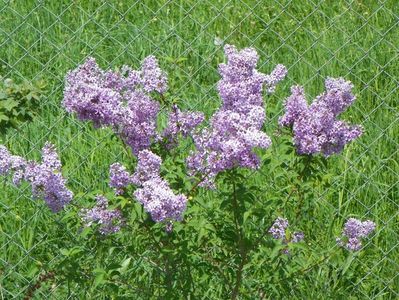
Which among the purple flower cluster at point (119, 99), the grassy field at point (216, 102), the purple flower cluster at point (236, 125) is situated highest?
the purple flower cluster at point (236, 125)

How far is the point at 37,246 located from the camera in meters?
4.38

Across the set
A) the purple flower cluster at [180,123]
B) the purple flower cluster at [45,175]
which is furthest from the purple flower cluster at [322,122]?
the purple flower cluster at [45,175]

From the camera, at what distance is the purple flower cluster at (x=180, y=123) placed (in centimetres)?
352

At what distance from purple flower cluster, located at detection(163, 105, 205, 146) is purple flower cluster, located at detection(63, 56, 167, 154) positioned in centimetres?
7

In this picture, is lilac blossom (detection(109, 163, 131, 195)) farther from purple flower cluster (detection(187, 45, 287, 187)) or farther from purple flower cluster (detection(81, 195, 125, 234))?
purple flower cluster (detection(187, 45, 287, 187))

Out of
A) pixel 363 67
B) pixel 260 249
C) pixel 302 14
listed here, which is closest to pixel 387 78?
pixel 363 67

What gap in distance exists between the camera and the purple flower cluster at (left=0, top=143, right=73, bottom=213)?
3365 millimetres

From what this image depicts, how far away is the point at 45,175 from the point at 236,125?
0.60 m

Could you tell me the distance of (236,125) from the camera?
10.5ft

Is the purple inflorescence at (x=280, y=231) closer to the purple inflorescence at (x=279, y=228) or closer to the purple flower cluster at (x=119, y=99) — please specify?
the purple inflorescence at (x=279, y=228)

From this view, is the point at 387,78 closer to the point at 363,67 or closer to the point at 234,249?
the point at 363,67

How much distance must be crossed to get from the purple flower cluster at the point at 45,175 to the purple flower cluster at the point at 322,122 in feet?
2.28

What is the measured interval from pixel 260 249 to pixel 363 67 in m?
1.67

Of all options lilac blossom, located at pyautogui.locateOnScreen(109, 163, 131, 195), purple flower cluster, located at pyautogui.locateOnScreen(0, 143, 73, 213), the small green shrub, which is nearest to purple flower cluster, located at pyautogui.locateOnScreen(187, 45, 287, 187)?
lilac blossom, located at pyautogui.locateOnScreen(109, 163, 131, 195)
